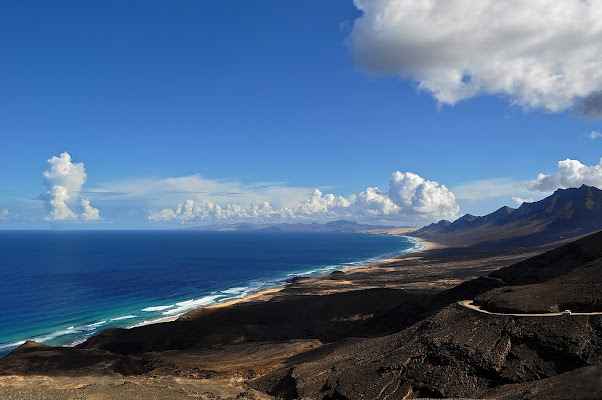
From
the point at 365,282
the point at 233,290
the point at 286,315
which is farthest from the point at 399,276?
the point at 286,315

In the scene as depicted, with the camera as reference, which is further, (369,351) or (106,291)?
(106,291)

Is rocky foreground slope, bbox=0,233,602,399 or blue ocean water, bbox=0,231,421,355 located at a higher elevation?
rocky foreground slope, bbox=0,233,602,399

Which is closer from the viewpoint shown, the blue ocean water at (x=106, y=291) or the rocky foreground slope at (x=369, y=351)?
the rocky foreground slope at (x=369, y=351)

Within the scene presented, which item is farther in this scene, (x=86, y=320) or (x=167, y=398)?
(x=86, y=320)

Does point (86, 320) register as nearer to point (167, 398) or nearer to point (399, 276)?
point (167, 398)

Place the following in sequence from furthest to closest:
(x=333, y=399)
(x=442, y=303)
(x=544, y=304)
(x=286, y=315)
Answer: (x=286, y=315)
(x=442, y=303)
(x=544, y=304)
(x=333, y=399)

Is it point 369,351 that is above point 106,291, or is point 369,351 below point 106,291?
above

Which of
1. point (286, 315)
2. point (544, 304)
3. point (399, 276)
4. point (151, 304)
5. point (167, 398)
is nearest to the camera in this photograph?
point (167, 398)

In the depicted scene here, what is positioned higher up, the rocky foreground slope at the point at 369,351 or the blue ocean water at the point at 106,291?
the rocky foreground slope at the point at 369,351

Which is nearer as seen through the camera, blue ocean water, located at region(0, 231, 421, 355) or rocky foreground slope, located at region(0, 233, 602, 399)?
rocky foreground slope, located at region(0, 233, 602, 399)

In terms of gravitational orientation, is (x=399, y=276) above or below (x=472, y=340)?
below

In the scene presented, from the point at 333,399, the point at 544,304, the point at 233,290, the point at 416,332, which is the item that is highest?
the point at 544,304
